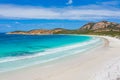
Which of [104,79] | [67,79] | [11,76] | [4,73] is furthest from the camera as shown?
[4,73]

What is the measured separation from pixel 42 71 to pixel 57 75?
1.68m

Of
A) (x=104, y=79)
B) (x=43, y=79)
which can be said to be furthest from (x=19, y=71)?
(x=104, y=79)

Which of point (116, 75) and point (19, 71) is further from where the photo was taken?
point (19, 71)

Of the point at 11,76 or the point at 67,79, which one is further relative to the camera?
the point at 11,76

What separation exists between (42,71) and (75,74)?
7.40 feet

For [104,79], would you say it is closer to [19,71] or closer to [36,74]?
[36,74]

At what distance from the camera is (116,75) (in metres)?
10.7

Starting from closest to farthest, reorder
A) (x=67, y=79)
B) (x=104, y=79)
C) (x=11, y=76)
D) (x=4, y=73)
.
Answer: (x=104, y=79)
(x=67, y=79)
(x=11, y=76)
(x=4, y=73)

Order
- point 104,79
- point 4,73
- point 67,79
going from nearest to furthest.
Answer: point 104,79 → point 67,79 → point 4,73

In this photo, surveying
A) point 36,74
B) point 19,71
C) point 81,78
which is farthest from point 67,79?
point 19,71

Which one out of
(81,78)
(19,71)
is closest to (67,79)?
(81,78)

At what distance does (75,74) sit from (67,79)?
1.46 meters

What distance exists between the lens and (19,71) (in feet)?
51.0

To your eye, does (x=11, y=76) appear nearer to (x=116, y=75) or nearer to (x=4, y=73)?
(x=4, y=73)
